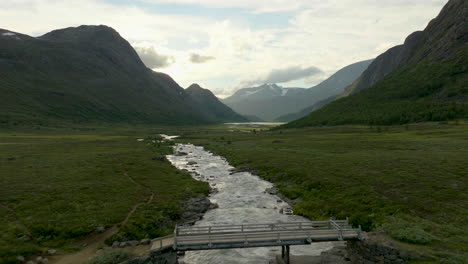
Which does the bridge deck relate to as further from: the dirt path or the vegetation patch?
the vegetation patch

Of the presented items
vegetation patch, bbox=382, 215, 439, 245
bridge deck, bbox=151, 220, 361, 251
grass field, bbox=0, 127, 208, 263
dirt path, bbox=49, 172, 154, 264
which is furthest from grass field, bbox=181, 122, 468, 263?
dirt path, bbox=49, 172, 154, 264

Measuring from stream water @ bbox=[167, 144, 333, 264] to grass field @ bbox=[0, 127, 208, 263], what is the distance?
5.73m

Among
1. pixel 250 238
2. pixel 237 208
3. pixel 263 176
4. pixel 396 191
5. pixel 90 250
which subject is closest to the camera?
pixel 250 238

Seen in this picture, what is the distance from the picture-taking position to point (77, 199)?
44469 mm

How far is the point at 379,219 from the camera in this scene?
1485 inches

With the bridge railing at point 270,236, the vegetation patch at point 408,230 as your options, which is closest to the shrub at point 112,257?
the bridge railing at point 270,236

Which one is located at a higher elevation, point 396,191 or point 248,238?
point 396,191

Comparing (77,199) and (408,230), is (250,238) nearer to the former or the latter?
(408,230)

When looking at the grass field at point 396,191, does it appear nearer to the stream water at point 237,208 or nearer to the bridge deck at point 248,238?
the stream water at point 237,208

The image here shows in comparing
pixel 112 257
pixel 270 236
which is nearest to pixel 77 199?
pixel 112 257

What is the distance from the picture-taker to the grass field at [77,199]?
3319cm

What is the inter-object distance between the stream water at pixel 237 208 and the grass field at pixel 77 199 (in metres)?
5.73

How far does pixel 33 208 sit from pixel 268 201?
125ft

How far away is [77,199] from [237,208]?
2655 centimetres
